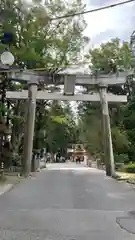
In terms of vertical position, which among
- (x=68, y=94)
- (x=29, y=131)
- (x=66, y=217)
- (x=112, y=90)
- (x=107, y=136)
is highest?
(x=112, y=90)

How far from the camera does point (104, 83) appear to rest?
3375 cm

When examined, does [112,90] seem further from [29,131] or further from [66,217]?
[66,217]

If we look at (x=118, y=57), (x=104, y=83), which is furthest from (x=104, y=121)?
(x=118, y=57)

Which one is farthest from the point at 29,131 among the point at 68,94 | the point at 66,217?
the point at 66,217

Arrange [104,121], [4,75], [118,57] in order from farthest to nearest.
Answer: [118,57], [104,121], [4,75]

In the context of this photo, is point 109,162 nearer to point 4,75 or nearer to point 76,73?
point 76,73

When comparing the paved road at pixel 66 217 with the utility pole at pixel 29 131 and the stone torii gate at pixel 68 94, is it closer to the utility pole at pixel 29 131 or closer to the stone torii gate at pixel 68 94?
the utility pole at pixel 29 131

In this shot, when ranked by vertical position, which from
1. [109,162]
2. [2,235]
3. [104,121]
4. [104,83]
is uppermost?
[104,83]

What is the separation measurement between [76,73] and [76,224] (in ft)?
81.2

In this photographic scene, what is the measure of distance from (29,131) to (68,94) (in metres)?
→ 4.41

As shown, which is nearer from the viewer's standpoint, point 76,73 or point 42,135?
point 76,73

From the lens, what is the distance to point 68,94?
3362 centimetres

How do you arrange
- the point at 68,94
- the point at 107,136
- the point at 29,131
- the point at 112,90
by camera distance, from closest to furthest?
the point at 29,131, the point at 107,136, the point at 68,94, the point at 112,90

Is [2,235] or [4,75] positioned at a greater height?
[4,75]
